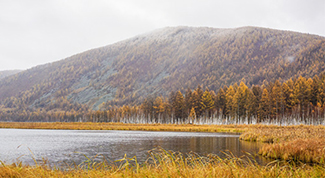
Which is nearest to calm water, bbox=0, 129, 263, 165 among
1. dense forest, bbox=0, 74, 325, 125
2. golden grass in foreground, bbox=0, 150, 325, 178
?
golden grass in foreground, bbox=0, 150, 325, 178

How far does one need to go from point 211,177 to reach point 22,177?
6112mm

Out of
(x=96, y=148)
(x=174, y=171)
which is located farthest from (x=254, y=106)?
(x=174, y=171)

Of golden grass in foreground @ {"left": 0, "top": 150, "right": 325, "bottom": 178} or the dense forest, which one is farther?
the dense forest

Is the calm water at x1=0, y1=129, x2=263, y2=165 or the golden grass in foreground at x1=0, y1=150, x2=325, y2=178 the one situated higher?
the golden grass in foreground at x1=0, y1=150, x2=325, y2=178

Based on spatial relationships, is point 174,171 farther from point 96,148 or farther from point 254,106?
point 254,106

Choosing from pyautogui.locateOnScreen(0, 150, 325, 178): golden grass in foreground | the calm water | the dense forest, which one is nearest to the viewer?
pyautogui.locateOnScreen(0, 150, 325, 178): golden grass in foreground

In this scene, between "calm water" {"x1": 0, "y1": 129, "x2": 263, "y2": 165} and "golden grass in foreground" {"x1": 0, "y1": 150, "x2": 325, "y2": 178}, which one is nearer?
"golden grass in foreground" {"x1": 0, "y1": 150, "x2": 325, "y2": 178}

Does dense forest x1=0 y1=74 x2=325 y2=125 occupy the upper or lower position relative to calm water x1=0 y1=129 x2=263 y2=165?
upper

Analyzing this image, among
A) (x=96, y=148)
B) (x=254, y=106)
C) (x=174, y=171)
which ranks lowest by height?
(x=96, y=148)

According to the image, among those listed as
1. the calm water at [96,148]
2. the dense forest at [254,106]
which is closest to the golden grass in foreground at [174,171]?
the calm water at [96,148]

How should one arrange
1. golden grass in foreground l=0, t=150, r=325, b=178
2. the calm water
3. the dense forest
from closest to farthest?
golden grass in foreground l=0, t=150, r=325, b=178 → the calm water → the dense forest

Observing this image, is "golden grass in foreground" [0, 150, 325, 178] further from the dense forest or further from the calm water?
the dense forest

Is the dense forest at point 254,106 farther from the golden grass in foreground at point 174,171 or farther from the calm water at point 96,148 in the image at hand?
the golden grass in foreground at point 174,171

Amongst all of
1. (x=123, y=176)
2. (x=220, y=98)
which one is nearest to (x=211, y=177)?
(x=123, y=176)
